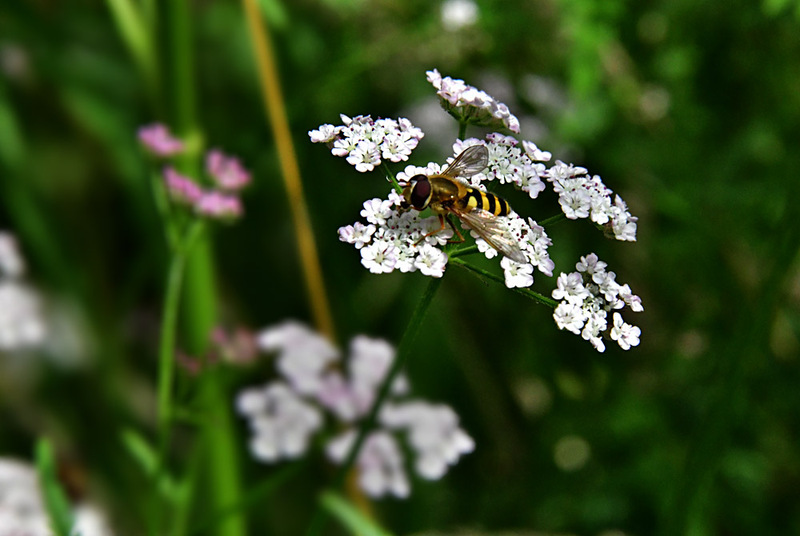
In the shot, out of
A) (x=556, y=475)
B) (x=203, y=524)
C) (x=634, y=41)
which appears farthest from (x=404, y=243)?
(x=634, y=41)

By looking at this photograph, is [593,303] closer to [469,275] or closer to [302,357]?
[302,357]

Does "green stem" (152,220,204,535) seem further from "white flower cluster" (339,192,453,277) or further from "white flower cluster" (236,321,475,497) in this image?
"white flower cluster" (339,192,453,277)

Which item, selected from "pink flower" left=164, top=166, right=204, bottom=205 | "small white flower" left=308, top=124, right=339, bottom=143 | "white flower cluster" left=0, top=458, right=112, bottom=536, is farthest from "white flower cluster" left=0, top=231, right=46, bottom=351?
"small white flower" left=308, top=124, right=339, bottom=143

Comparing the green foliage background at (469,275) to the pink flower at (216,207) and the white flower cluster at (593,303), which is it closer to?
the pink flower at (216,207)

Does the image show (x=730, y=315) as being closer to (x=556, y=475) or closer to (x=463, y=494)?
(x=556, y=475)

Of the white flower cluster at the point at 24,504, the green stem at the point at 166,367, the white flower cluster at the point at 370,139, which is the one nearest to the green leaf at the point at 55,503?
the green stem at the point at 166,367
